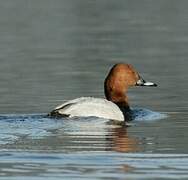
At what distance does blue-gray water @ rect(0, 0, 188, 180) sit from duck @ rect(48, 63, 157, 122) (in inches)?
5.3

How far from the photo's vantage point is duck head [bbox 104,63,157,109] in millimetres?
16141

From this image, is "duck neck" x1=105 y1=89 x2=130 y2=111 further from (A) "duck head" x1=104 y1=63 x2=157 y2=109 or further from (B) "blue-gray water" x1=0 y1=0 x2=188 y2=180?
(B) "blue-gray water" x1=0 y1=0 x2=188 y2=180

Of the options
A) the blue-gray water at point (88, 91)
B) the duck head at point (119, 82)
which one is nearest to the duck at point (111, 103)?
Answer: the duck head at point (119, 82)

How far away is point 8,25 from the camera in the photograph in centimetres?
3472

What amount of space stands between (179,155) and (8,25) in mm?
23894

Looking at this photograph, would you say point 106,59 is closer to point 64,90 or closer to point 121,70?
point 64,90

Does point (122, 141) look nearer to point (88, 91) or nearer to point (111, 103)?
point (111, 103)

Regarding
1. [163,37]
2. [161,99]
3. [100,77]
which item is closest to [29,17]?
[163,37]

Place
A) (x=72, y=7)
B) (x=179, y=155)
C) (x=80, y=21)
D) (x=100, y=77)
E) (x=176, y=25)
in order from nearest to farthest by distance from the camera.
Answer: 1. (x=179, y=155)
2. (x=100, y=77)
3. (x=176, y=25)
4. (x=80, y=21)
5. (x=72, y=7)

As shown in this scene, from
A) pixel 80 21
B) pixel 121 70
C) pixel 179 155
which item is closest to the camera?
pixel 179 155

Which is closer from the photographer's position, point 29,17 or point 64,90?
point 64,90

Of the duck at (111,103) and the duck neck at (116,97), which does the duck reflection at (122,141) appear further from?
the duck neck at (116,97)

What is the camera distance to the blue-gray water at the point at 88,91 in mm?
10711

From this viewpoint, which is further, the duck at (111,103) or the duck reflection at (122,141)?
the duck at (111,103)
